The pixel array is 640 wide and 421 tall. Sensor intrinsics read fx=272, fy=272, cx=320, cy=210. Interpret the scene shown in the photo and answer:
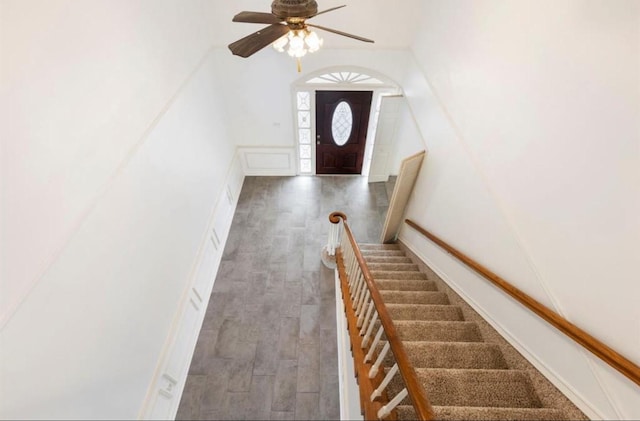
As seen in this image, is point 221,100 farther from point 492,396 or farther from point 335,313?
point 492,396

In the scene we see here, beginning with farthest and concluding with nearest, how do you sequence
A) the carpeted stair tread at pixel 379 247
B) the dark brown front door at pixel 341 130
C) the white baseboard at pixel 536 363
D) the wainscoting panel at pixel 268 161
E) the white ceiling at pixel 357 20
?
the wainscoting panel at pixel 268 161 < the dark brown front door at pixel 341 130 < the carpeted stair tread at pixel 379 247 < the white ceiling at pixel 357 20 < the white baseboard at pixel 536 363

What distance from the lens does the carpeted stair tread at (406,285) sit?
2887mm

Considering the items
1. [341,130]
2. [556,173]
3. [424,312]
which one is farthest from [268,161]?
[556,173]

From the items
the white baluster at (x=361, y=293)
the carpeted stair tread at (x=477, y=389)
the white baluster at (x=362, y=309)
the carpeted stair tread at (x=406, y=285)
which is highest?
the carpeted stair tread at (x=406, y=285)

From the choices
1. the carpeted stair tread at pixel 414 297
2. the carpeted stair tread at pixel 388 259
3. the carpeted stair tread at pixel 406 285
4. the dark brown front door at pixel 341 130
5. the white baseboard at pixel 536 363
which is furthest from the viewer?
the dark brown front door at pixel 341 130

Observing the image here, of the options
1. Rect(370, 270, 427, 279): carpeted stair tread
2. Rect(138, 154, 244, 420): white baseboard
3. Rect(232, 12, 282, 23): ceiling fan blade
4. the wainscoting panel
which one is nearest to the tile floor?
Rect(138, 154, 244, 420): white baseboard

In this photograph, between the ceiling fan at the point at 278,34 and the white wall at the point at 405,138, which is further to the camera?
the white wall at the point at 405,138

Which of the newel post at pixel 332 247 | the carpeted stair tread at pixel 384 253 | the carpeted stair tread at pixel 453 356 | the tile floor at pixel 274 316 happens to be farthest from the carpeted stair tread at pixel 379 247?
the carpeted stair tread at pixel 453 356

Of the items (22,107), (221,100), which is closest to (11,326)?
(22,107)

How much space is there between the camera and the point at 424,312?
7.88 feet

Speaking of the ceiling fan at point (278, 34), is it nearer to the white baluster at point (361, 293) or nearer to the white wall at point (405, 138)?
the white baluster at point (361, 293)

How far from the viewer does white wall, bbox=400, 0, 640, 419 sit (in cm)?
116

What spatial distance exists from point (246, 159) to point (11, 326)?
4.35 metres

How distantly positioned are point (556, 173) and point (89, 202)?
2.67 metres
